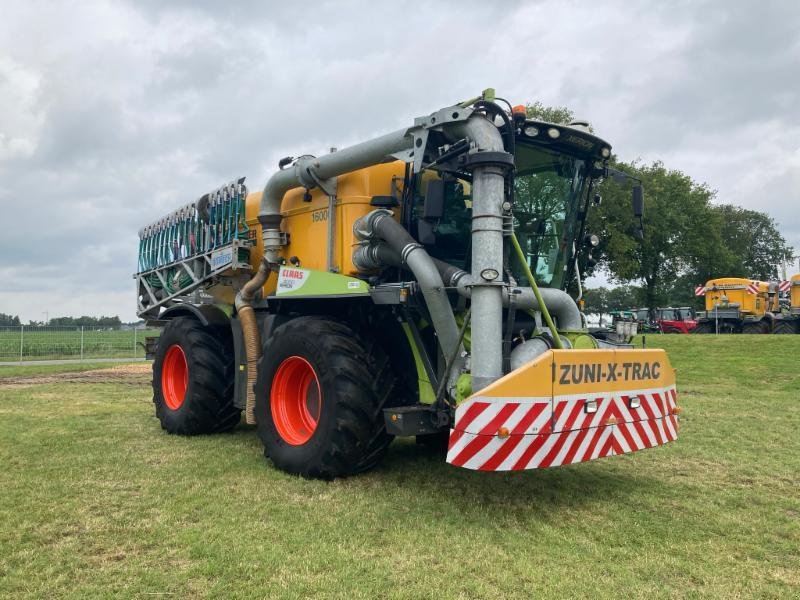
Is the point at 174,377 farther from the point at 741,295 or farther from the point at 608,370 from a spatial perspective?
the point at 741,295

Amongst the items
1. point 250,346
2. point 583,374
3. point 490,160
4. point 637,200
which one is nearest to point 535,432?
point 583,374

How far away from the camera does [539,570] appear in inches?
138

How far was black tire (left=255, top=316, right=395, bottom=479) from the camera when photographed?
16.7 feet

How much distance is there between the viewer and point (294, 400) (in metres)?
6.11

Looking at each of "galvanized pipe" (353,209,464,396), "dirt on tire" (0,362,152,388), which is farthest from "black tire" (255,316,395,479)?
"dirt on tire" (0,362,152,388)

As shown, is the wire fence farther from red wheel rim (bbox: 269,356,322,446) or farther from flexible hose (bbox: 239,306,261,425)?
red wheel rim (bbox: 269,356,322,446)

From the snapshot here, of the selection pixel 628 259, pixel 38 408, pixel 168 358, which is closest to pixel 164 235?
pixel 168 358

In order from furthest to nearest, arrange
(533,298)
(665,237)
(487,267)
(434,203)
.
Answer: (665,237), (533,298), (434,203), (487,267)

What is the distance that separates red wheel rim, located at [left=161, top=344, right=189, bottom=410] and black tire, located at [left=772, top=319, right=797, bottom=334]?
26099 millimetres

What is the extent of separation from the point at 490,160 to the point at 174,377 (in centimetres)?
567

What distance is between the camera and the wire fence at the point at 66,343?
2327cm

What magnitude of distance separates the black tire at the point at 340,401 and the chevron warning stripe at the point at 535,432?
3.22ft

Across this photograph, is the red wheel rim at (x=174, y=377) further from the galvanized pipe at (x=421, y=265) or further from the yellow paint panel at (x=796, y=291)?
the yellow paint panel at (x=796, y=291)

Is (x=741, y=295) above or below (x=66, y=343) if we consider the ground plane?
above
